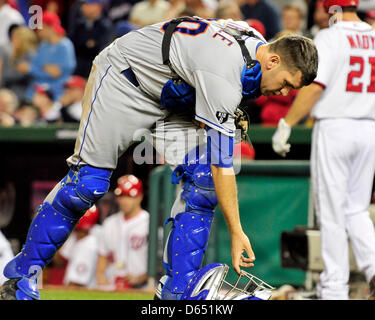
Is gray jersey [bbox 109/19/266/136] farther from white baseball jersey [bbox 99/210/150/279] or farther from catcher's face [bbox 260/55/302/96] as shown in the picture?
white baseball jersey [bbox 99/210/150/279]

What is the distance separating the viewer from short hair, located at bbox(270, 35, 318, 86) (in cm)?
341

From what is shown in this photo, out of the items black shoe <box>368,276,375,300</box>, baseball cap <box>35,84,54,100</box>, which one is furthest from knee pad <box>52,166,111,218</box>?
baseball cap <box>35,84,54,100</box>

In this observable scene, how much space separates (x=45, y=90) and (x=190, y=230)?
5.56 m

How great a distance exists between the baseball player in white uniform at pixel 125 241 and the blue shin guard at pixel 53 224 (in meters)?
3.52

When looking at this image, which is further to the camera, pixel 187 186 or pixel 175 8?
pixel 175 8

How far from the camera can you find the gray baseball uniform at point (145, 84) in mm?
3449

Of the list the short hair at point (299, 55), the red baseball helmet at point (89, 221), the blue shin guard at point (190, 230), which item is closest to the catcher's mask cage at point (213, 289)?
the blue shin guard at point (190, 230)

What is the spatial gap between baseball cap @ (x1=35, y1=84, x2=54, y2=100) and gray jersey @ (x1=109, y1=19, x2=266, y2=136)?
5.12 metres

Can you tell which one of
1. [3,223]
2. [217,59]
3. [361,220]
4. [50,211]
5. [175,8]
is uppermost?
[175,8]

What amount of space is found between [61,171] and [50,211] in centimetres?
453

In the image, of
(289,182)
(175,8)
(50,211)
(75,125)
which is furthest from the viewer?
(175,8)

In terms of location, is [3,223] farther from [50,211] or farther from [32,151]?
[50,211]

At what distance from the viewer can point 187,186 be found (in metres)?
3.80
